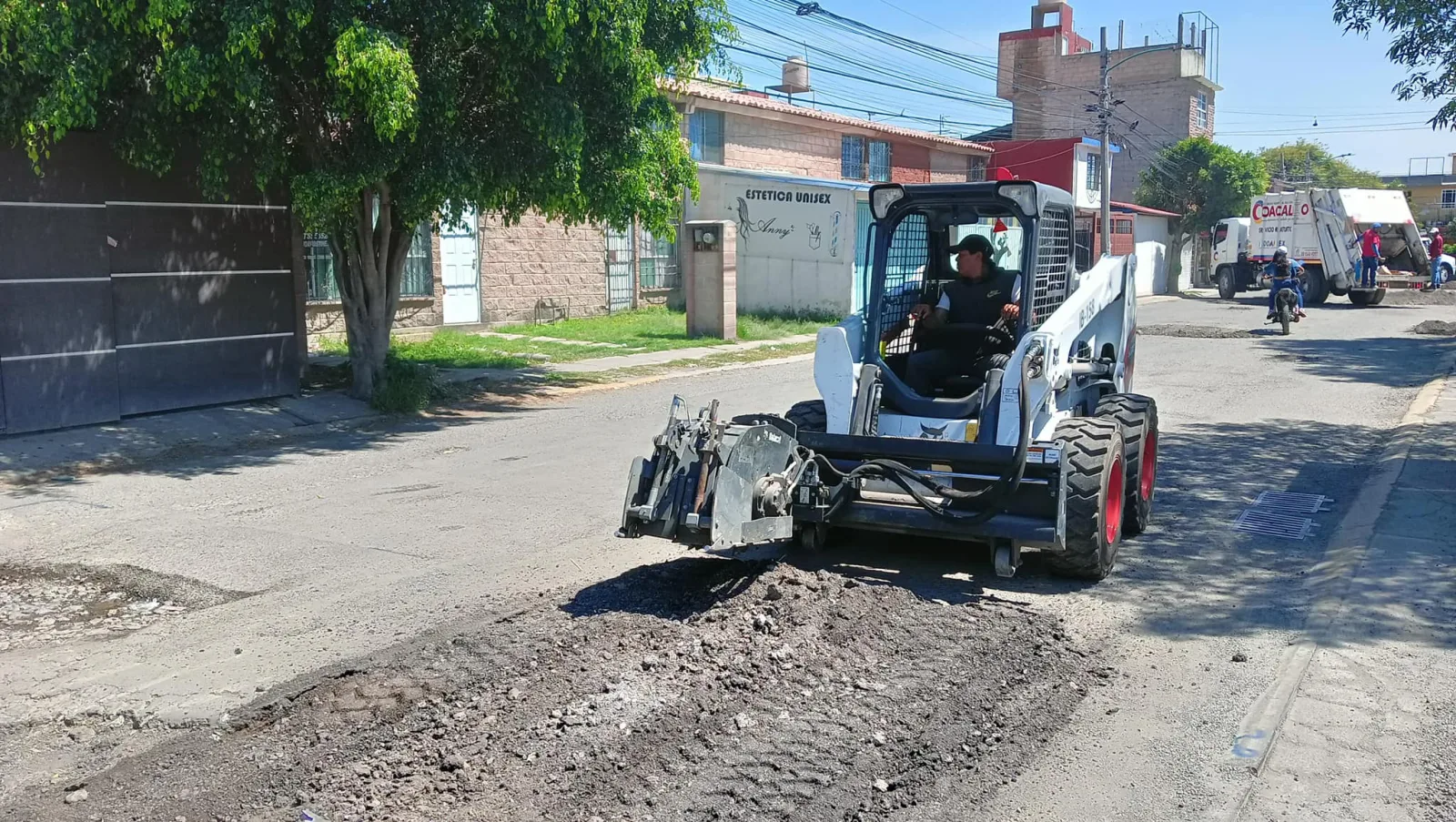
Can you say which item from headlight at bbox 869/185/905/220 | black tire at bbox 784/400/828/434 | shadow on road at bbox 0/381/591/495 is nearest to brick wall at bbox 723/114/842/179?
shadow on road at bbox 0/381/591/495

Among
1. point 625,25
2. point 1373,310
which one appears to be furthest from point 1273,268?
point 625,25

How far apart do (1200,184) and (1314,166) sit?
39.1m

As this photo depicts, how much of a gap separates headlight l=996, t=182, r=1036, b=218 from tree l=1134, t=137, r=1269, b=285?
136 ft

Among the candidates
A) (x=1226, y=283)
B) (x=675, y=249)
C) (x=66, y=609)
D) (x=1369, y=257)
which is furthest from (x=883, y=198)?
(x=1226, y=283)

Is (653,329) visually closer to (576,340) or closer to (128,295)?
(576,340)

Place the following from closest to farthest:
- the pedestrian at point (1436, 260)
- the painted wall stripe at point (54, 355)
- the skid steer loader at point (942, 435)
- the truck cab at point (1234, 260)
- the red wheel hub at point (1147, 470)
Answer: the skid steer loader at point (942, 435) < the red wheel hub at point (1147, 470) < the painted wall stripe at point (54, 355) < the pedestrian at point (1436, 260) < the truck cab at point (1234, 260)

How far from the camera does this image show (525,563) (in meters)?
7.42

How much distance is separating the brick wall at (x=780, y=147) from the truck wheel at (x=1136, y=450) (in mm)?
22716

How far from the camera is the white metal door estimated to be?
22.1 meters

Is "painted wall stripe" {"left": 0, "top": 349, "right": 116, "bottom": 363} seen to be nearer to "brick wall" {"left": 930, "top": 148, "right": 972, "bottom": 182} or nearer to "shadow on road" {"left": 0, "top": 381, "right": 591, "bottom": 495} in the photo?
"shadow on road" {"left": 0, "top": 381, "right": 591, "bottom": 495}

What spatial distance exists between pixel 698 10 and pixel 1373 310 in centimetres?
2490

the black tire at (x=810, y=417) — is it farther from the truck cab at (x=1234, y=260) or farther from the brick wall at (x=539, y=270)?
the truck cab at (x=1234, y=260)

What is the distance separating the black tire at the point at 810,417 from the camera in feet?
24.6

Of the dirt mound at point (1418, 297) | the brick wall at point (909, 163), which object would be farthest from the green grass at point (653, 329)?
the dirt mound at point (1418, 297)
